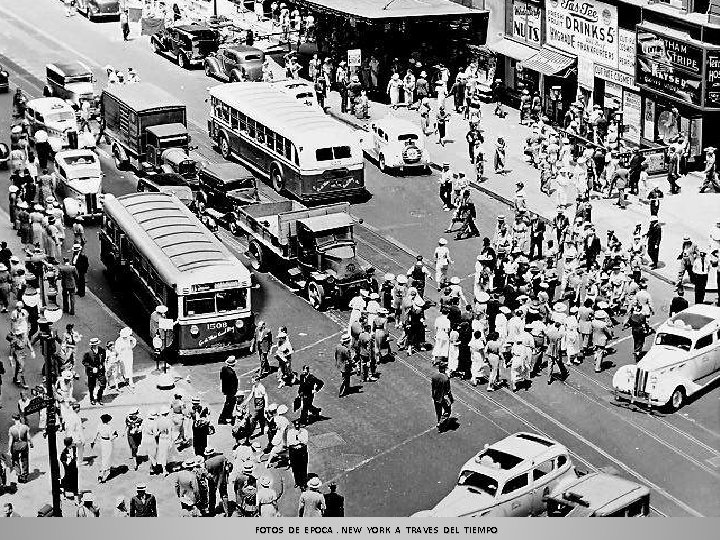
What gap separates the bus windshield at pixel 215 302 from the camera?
4250 cm

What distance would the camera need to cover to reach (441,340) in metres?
42.1

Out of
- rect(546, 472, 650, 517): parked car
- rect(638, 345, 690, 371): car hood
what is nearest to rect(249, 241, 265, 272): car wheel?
rect(638, 345, 690, 371): car hood

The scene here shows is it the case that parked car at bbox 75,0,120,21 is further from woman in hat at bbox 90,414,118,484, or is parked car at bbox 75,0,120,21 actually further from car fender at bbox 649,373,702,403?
car fender at bbox 649,373,702,403

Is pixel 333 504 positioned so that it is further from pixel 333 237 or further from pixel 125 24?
pixel 125 24

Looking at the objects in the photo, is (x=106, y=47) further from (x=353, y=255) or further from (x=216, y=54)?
(x=353, y=255)

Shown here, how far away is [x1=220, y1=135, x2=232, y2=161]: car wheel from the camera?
61344mm

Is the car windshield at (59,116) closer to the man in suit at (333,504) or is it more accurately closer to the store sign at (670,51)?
the store sign at (670,51)

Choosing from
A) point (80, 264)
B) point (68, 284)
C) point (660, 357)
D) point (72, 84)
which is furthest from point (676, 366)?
point (72, 84)

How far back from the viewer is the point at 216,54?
74.2 metres

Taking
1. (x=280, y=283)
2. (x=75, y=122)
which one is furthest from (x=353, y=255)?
(x=75, y=122)

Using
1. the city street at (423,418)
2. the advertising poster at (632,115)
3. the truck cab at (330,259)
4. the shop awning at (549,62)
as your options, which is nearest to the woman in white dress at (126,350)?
the city street at (423,418)

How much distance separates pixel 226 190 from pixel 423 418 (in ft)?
52.3

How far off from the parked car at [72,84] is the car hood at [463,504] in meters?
37.0

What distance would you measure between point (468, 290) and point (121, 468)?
1467cm
